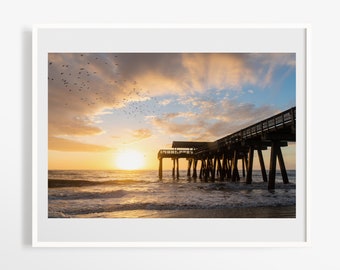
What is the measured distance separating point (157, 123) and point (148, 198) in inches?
20.8

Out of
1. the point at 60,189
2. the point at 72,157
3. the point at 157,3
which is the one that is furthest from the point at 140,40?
the point at 60,189

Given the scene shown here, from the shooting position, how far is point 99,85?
3.92 meters

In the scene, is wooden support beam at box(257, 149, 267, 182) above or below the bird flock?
Result: below

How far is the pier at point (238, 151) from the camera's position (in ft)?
12.8

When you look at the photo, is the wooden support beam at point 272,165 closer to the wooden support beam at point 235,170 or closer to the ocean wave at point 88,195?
the wooden support beam at point 235,170

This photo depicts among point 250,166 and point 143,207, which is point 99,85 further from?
point 250,166

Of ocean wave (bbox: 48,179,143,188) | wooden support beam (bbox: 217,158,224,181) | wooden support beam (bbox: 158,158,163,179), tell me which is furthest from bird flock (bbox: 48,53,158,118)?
wooden support beam (bbox: 217,158,224,181)

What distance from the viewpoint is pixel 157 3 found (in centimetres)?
391

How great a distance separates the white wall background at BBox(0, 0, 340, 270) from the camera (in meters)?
3.88

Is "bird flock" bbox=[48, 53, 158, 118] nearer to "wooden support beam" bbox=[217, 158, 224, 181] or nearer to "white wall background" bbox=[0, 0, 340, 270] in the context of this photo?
"white wall background" bbox=[0, 0, 340, 270]

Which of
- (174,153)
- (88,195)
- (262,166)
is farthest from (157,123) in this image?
(262,166)

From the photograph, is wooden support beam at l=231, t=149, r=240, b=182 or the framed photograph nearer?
the framed photograph

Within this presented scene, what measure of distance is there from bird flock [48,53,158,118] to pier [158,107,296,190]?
14.8 inches
